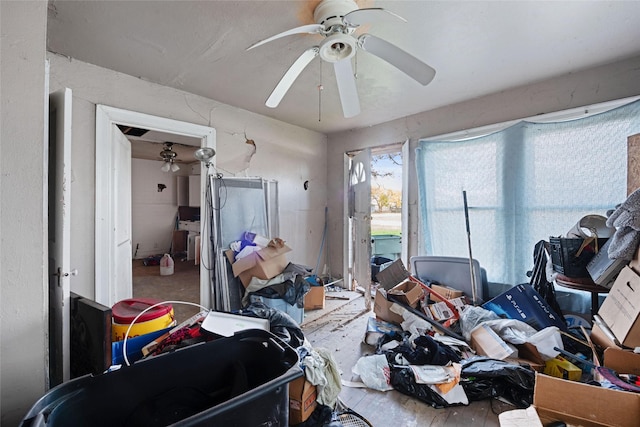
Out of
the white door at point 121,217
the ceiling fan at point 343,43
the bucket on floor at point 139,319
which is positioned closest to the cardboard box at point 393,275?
the ceiling fan at point 343,43

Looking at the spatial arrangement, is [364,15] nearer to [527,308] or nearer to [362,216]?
[527,308]

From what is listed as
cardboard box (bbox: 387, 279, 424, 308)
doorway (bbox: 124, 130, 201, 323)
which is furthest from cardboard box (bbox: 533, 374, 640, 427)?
doorway (bbox: 124, 130, 201, 323)

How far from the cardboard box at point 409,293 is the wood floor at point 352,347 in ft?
1.72

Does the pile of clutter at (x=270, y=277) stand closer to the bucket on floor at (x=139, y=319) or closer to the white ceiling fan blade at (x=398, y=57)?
the bucket on floor at (x=139, y=319)

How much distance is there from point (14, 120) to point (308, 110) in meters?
2.64

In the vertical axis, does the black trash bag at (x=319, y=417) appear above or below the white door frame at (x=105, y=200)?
below

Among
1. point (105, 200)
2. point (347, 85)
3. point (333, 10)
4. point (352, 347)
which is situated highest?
point (333, 10)

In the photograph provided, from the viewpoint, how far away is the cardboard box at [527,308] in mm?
2178

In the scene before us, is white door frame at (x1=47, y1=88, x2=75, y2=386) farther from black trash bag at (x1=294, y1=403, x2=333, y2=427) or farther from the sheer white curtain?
the sheer white curtain

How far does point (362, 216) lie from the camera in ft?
12.3

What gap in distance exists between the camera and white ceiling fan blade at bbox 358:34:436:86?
1.45 m

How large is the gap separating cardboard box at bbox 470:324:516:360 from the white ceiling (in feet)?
6.89

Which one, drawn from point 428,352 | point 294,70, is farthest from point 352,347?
point 294,70

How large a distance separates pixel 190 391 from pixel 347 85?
1.76 metres
